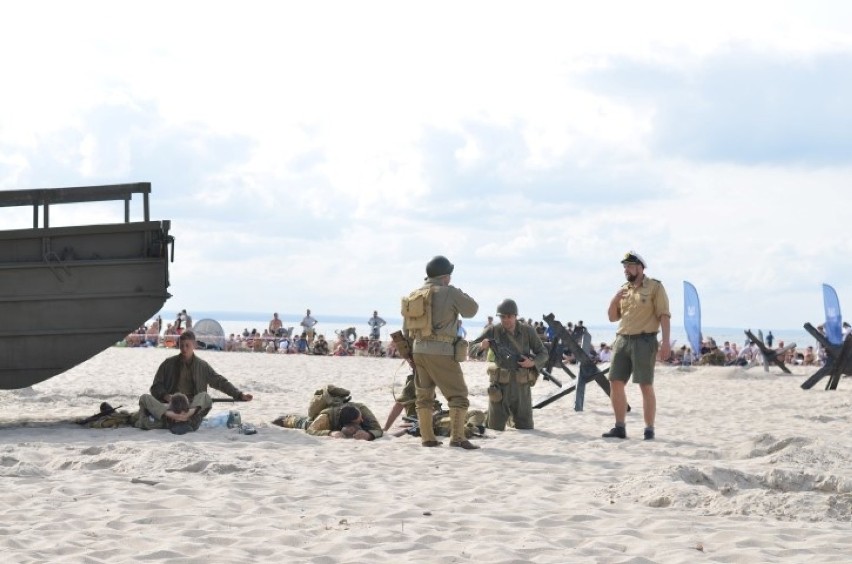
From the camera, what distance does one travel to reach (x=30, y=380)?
12195 millimetres

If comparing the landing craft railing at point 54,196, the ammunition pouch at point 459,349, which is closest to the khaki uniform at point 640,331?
the ammunition pouch at point 459,349

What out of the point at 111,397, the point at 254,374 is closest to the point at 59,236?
the point at 111,397

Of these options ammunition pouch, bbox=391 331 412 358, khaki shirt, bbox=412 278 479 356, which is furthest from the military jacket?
khaki shirt, bbox=412 278 479 356

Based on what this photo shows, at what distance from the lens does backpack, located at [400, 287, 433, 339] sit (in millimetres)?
10188

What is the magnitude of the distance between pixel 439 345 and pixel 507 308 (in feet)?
6.60

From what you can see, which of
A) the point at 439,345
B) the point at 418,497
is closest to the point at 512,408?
the point at 439,345

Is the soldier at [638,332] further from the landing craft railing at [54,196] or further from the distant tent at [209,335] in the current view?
the distant tent at [209,335]

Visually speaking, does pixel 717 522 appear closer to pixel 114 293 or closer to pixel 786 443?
pixel 786 443

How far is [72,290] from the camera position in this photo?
12078 millimetres

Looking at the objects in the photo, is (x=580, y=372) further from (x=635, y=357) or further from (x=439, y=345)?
(x=439, y=345)

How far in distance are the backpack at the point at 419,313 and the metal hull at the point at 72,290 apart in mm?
3297

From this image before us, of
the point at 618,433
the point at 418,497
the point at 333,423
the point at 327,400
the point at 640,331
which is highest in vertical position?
the point at 640,331

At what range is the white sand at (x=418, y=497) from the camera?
5.90m

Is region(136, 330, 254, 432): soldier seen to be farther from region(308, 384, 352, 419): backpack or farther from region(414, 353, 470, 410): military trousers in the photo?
region(414, 353, 470, 410): military trousers
